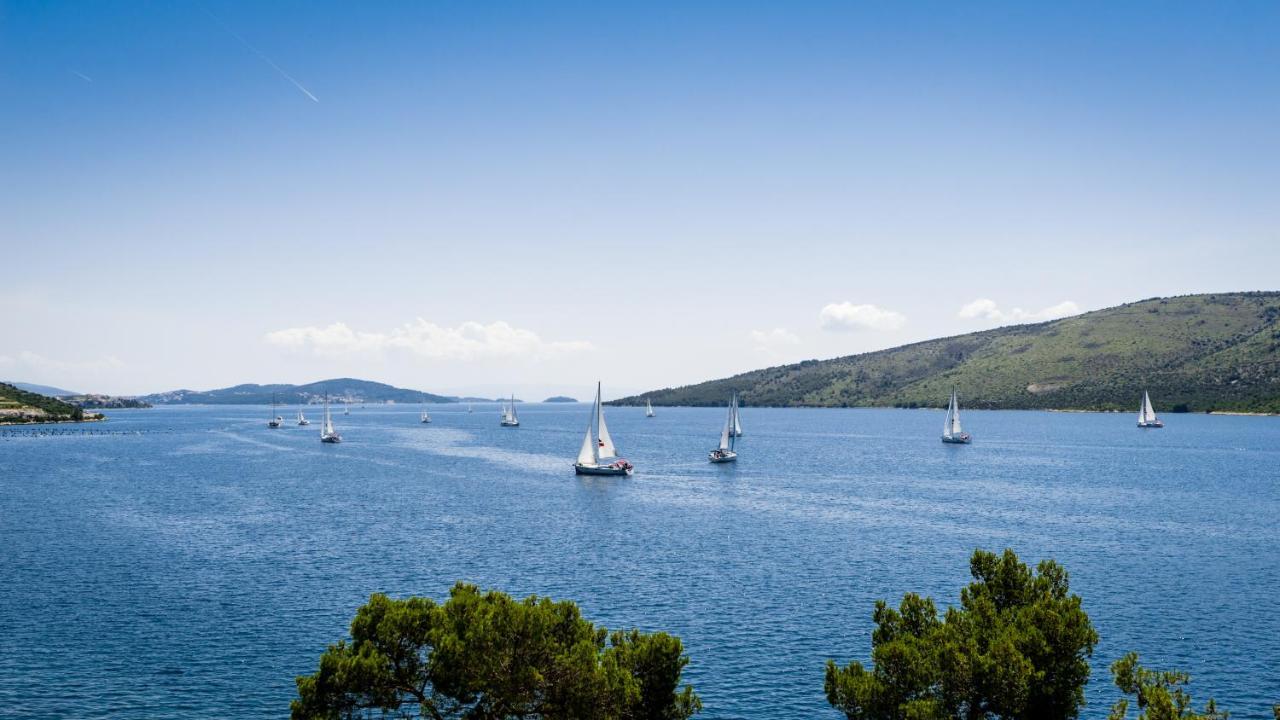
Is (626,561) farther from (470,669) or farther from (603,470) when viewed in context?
(603,470)

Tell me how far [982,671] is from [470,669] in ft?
54.4

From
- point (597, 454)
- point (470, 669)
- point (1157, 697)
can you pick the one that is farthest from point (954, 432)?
point (470, 669)

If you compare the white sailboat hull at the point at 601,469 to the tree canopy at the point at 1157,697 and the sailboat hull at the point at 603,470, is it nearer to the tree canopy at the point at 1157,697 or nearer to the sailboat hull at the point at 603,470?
the sailboat hull at the point at 603,470

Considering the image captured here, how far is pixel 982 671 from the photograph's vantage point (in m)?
27.6

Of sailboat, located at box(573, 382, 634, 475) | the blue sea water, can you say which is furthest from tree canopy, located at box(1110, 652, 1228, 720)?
sailboat, located at box(573, 382, 634, 475)

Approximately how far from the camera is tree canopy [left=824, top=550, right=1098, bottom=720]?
2764cm

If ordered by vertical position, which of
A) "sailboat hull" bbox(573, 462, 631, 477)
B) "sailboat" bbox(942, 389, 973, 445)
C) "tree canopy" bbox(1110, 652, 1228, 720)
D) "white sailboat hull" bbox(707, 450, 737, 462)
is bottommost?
"sailboat hull" bbox(573, 462, 631, 477)

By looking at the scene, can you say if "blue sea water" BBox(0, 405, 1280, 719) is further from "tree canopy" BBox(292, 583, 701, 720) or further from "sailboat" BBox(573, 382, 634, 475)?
"tree canopy" BBox(292, 583, 701, 720)

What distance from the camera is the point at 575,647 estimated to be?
27703 millimetres

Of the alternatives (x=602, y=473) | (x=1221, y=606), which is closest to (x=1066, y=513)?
(x=1221, y=606)

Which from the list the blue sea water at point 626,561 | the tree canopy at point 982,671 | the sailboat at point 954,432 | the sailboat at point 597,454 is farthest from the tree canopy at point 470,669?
the sailboat at point 954,432

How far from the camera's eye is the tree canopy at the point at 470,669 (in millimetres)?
26641

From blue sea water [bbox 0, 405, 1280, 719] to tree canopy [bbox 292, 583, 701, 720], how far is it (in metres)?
13.9

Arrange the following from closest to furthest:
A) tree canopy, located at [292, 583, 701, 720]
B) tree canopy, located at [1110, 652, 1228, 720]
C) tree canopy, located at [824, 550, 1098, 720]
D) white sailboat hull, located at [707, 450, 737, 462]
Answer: tree canopy, located at [1110, 652, 1228, 720] < tree canopy, located at [292, 583, 701, 720] < tree canopy, located at [824, 550, 1098, 720] < white sailboat hull, located at [707, 450, 737, 462]
